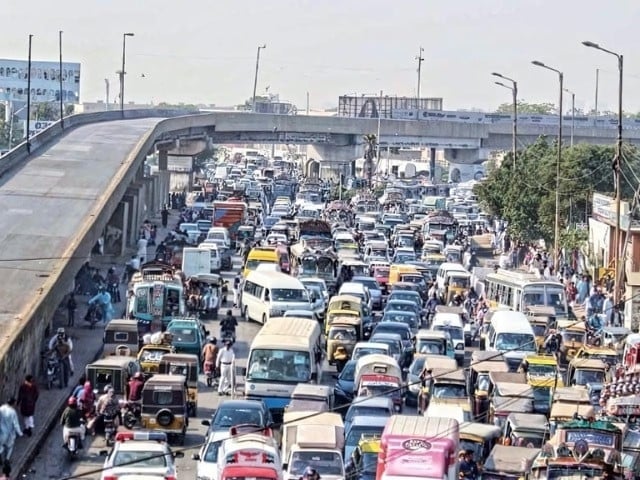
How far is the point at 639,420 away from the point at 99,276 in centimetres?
2638

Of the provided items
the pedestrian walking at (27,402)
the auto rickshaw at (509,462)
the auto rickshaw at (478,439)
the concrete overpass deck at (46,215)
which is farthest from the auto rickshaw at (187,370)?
the auto rickshaw at (509,462)

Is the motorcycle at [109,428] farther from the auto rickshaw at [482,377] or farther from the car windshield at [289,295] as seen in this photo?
the car windshield at [289,295]

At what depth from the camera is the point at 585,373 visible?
34.9 m

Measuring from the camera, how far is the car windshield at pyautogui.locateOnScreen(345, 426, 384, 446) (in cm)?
2717

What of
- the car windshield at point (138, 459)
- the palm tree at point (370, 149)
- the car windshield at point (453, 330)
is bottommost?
the car windshield at point (138, 459)

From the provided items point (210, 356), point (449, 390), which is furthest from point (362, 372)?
point (210, 356)

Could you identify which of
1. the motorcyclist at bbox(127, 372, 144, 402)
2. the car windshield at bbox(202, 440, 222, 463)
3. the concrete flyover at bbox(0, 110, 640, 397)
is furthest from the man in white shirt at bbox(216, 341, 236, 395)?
the car windshield at bbox(202, 440, 222, 463)

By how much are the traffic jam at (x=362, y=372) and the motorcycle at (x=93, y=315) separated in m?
1.46

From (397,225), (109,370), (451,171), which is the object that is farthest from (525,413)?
(451,171)

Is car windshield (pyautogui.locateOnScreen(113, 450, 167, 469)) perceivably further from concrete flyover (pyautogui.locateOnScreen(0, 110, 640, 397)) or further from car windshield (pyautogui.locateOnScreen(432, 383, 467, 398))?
car windshield (pyautogui.locateOnScreen(432, 383, 467, 398))

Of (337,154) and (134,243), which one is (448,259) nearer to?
(134,243)

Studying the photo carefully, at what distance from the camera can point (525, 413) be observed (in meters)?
30.2

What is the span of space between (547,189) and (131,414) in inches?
1719

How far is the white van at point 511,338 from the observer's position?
38.1 metres
